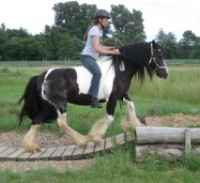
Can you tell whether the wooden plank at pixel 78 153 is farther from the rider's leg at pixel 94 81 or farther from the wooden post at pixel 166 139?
the wooden post at pixel 166 139

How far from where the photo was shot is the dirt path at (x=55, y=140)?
21.2 feet

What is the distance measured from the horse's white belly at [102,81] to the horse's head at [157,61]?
28.1 inches

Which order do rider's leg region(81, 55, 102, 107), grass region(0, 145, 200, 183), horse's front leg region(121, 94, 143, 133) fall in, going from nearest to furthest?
grass region(0, 145, 200, 183) < rider's leg region(81, 55, 102, 107) < horse's front leg region(121, 94, 143, 133)

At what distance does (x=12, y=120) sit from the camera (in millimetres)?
10273

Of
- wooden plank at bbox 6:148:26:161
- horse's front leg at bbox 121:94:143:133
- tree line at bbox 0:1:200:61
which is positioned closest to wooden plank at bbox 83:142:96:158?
horse's front leg at bbox 121:94:143:133

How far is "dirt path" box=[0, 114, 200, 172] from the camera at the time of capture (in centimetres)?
646

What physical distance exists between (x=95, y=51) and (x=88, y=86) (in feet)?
1.98

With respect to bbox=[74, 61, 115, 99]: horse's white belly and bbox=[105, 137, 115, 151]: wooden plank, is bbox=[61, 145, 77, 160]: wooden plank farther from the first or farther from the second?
bbox=[74, 61, 115, 99]: horse's white belly

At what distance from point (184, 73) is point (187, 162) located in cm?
1399

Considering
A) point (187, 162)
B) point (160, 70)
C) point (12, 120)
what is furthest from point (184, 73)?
point (187, 162)

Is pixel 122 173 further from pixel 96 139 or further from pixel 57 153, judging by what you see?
pixel 57 153

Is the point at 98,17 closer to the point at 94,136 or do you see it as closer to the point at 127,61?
the point at 127,61

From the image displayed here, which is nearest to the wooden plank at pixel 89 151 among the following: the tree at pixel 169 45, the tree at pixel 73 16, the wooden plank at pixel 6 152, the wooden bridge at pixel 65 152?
the wooden bridge at pixel 65 152

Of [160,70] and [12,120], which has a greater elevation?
[160,70]
